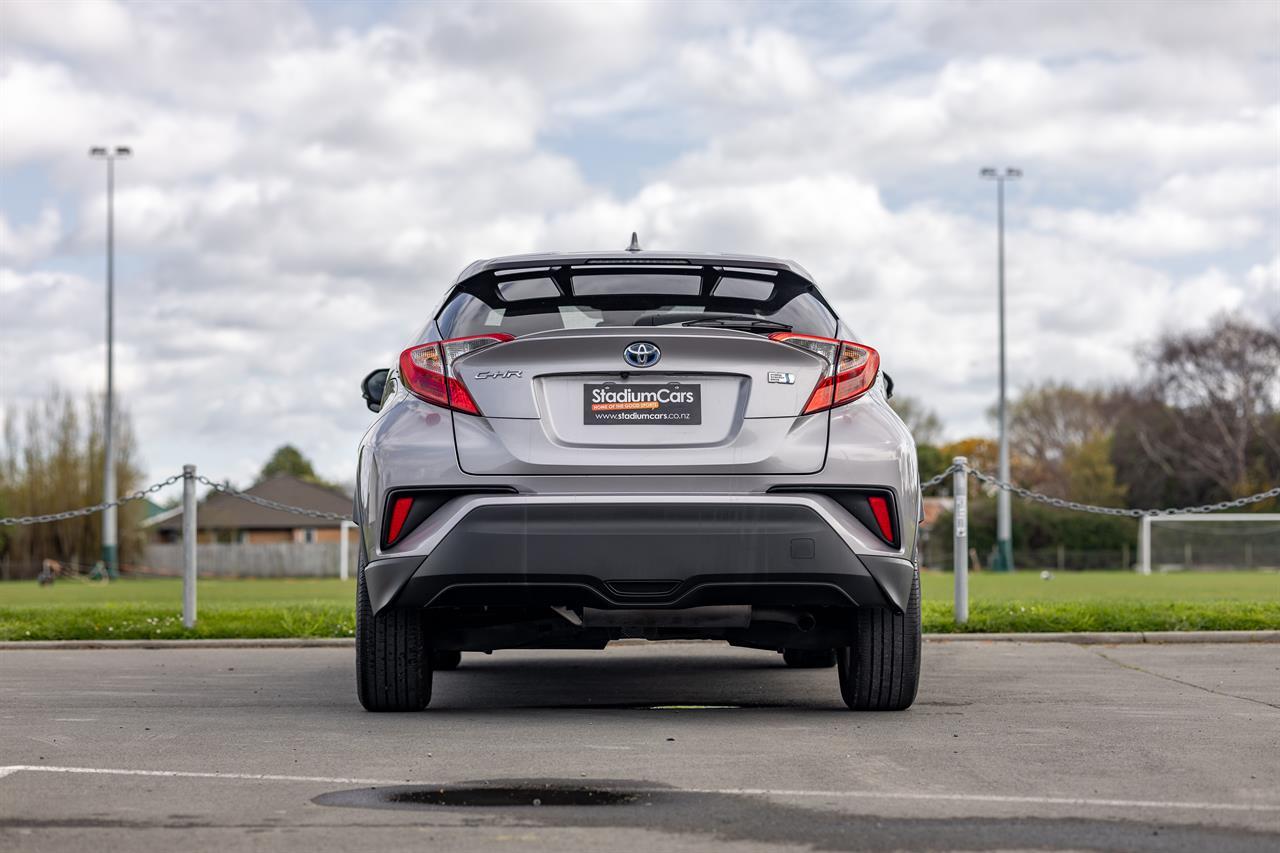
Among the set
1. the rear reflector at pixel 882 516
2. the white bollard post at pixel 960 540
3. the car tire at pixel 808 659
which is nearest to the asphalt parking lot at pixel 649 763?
the car tire at pixel 808 659

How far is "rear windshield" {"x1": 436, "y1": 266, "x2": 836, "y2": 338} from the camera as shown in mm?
6352

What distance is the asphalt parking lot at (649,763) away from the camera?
4.25 meters

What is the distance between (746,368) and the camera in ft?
20.1

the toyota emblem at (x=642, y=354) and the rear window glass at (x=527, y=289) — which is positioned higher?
the rear window glass at (x=527, y=289)

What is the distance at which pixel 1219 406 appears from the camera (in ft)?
212

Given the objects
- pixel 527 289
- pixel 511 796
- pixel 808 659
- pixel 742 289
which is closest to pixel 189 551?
pixel 808 659

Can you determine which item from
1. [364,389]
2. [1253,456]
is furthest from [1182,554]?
[364,389]

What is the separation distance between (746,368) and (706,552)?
706 millimetres

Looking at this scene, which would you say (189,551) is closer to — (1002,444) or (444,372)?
(444,372)

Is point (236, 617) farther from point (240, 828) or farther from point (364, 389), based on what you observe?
point (240, 828)

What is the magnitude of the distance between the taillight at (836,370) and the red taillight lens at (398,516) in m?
1.51

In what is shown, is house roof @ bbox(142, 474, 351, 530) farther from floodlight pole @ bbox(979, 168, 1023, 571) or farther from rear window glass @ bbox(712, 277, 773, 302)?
rear window glass @ bbox(712, 277, 773, 302)

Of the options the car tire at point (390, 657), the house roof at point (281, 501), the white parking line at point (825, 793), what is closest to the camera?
the white parking line at point (825, 793)

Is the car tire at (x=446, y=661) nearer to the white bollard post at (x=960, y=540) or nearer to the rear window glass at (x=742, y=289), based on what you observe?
the rear window glass at (x=742, y=289)
